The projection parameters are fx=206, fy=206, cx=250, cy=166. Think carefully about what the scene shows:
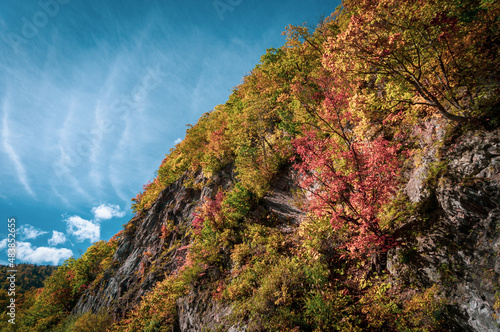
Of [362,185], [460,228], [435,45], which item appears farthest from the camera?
[362,185]

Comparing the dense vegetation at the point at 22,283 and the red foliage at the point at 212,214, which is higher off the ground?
the dense vegetation at the point at 22,283

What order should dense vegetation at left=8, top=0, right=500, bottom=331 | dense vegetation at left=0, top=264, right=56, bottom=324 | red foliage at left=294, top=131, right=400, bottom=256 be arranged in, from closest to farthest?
dense vegetation at left=8, top=0, right=500, bottom=331
red foliage at left=294, top=131, right=400, bottom=256
dense vegetation at left=0, top=264, right=56, bottom=324

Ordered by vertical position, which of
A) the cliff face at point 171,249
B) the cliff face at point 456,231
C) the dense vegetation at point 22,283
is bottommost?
the cliff face at point 456,231

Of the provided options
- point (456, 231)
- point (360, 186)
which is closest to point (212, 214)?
point (360, 186)

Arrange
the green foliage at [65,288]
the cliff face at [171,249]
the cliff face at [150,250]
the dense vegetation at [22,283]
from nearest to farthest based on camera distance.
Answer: the cliff face at [171,249] → the cliff face at [150,250] → the green foliage at [65,288] → the dense vegetation at [22,283]

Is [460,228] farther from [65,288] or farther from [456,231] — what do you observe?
[65,288]

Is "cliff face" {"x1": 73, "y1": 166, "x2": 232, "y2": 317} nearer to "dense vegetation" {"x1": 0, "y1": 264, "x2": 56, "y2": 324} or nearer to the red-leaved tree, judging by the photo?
the red-leaved tree

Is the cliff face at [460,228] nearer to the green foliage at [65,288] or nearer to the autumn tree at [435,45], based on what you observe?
the autumn tree at [435,45]

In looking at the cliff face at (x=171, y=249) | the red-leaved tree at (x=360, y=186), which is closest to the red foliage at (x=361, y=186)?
the red-leaved tree at (x=360, y=186)

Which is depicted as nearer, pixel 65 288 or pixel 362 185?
pixel 362 185

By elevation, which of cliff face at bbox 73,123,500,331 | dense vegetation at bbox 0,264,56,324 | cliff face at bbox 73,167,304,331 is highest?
dense vegetation at bbox 0,264,56,324

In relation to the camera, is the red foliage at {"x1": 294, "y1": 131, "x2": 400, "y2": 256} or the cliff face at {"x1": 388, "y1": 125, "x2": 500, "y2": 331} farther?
the red foliage at {"x1": 294, "y1": 131, "x2": 400, "y2": 256}

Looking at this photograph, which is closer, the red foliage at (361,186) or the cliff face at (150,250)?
the red foliage at (361,186)

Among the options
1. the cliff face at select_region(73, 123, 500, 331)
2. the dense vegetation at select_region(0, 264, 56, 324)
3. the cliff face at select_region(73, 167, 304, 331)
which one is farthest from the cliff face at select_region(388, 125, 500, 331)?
the dense vegetation at select_region(0, 264, 56, 324)
